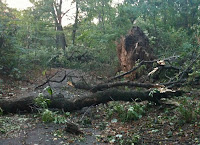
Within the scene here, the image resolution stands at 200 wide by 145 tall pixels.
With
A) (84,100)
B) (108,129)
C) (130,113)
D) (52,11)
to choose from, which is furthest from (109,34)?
(52,11)

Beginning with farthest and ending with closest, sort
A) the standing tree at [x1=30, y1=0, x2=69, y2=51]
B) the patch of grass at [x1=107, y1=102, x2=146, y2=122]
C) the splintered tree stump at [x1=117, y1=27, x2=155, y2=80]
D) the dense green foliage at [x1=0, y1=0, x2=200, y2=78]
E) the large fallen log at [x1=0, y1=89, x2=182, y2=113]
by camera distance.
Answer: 1. the standing tree at [x1=30, y1=0, x2=69, y2=51]
2. the dense green foliage at [x1=0, y1=0, x2=200, y2=78]
3. the splintered tree stump at [x1=117, y1=27, x2=155, y2=80]
4. the large fallen log at [x1=0, y1=89, x2=182, y2=113]
5. the patch of grass at [x1=107, y1=102, x2=146, y2=122]

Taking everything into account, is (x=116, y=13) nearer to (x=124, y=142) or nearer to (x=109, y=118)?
(x=109, y=118)

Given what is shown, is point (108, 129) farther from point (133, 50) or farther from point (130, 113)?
point (133, 50)


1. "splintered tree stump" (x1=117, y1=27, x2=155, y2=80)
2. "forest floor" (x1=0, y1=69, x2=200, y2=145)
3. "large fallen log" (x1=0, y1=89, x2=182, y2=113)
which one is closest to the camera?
"forest floor" (x1=0, y1=69, x2=200, y2=145)

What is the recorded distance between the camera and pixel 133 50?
29.3ft

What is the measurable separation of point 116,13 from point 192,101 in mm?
8944

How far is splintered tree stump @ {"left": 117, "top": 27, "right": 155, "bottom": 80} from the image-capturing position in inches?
340

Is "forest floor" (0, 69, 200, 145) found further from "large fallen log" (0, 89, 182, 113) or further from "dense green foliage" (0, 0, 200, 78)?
"dense green foliage" (0, 0, 200, 78)

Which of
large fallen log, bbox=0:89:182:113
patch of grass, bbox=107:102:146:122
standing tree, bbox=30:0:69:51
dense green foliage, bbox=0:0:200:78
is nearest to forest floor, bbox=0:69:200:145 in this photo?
patch of grass, bbox=107:102:146:122

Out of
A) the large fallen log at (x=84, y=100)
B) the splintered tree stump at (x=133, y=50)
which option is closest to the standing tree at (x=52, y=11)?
the splintered tree stump at (x=133, y=50)

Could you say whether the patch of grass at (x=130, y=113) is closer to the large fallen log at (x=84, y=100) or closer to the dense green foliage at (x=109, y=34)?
the large fallen log at (x=84, y=100)

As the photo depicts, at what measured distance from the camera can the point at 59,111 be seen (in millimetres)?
5520

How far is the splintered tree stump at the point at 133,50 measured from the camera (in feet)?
28.3

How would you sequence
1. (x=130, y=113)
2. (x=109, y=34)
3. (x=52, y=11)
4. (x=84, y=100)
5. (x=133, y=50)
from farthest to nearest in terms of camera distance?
1. (x=52, y=11)
2. (x=109, y=34)
3. (x=133, y=50)
4. (x=84, y=100)
5. (x=130, y=113)
